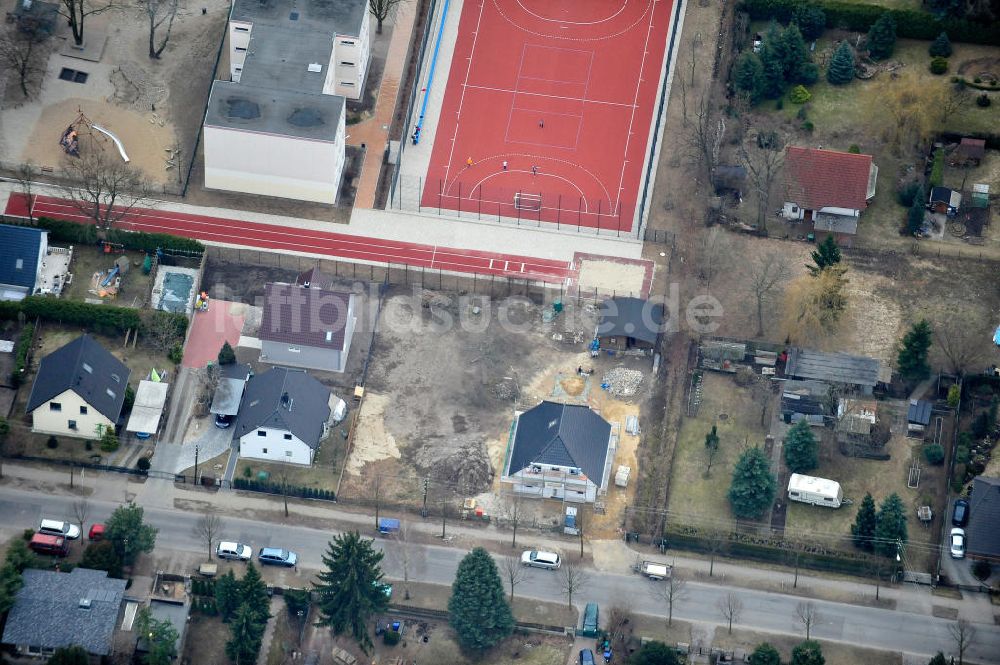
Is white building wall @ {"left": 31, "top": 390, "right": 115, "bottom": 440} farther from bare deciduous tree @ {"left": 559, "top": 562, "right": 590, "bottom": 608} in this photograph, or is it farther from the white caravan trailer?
the white caravan trailer

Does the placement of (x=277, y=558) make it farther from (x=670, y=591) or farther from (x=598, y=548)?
(x=670, y=591)

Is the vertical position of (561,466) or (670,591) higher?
(561,466)

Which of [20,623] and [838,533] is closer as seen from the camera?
[20,623]

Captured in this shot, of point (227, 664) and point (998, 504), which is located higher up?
point (998, 504)

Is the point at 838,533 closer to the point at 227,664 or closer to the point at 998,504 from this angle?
the point at 998,504

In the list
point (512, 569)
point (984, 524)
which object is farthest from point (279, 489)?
point (984, 524)

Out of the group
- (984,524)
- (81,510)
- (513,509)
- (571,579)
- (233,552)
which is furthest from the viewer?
(513,509)

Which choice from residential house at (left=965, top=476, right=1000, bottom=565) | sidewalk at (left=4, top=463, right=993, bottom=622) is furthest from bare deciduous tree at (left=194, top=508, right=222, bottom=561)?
residential house at (left=965, top=476, right=1000, bottom=565)

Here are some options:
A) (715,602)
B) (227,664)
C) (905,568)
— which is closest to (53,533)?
(227,664)
